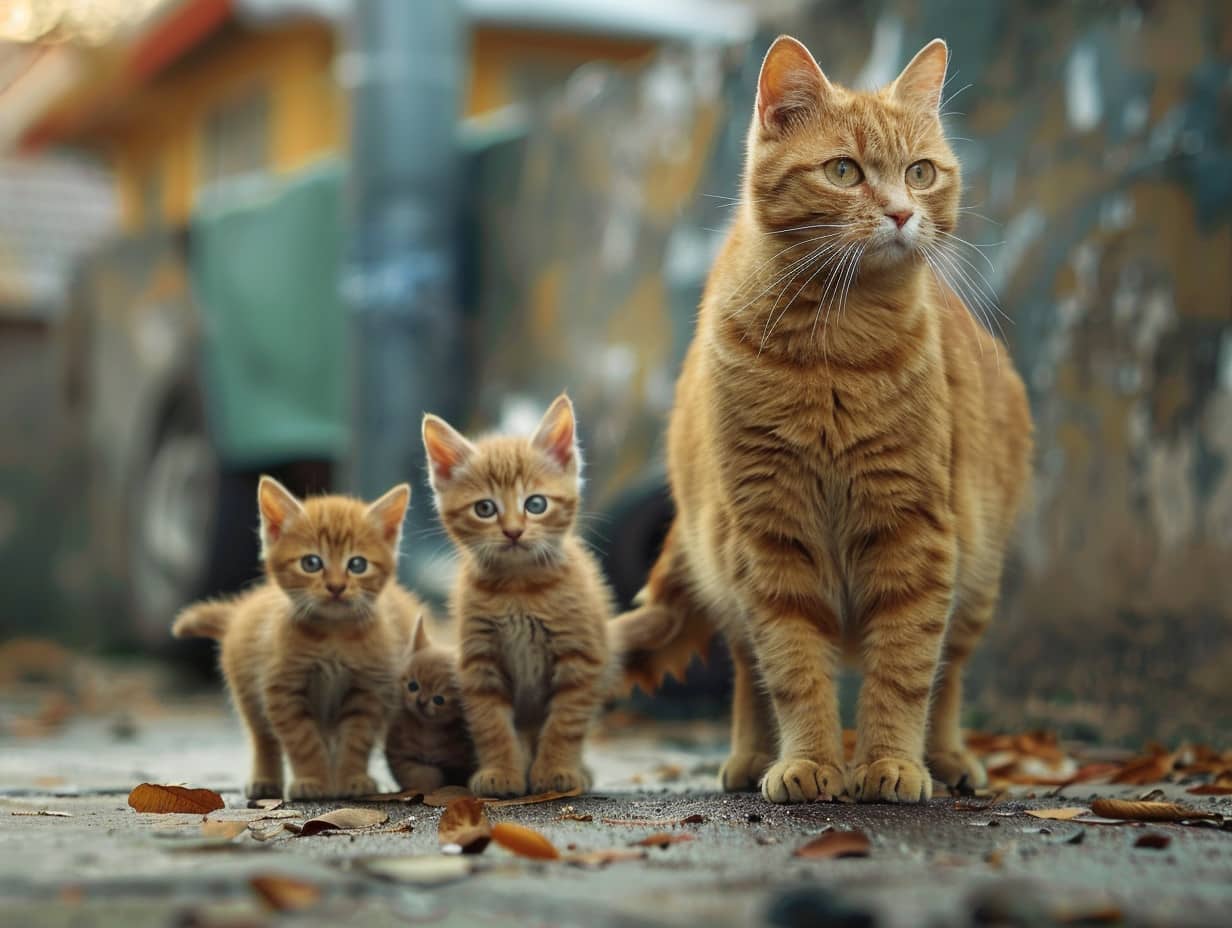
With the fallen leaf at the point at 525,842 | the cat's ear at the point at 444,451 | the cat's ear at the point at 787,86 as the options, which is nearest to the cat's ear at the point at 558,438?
the cat's ear at the point at 444,451

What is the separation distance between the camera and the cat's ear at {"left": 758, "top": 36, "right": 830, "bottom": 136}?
3.21 metres

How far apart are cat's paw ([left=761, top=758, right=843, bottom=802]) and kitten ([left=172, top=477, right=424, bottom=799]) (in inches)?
37.1

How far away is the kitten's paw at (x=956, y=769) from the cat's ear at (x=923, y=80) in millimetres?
1501

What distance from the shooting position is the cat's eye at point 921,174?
3.20m

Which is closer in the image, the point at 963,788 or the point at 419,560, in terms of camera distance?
the point at 963,788

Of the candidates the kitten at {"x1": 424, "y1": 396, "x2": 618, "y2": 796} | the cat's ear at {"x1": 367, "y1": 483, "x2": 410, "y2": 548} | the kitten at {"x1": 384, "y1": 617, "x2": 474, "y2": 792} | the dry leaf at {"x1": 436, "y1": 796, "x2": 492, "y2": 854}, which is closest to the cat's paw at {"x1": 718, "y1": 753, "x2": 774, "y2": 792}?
the kitten at {"x1": 424, "y1": 396, "x2": 618, "y2": 796}

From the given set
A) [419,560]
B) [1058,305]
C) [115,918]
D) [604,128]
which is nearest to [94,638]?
[419,560]

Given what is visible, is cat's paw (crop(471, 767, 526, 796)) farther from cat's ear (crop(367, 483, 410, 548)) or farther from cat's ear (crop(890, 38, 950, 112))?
cat's ear (crop(890, 38, 950, 112))

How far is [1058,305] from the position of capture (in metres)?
4.64

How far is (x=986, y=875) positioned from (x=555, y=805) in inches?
45.0

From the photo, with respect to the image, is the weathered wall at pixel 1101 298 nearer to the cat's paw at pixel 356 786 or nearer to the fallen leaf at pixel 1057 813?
the fallen leaf at pixel 1057 813

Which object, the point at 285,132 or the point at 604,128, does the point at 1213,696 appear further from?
the point at 285,132

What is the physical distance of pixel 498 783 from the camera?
3281 mm

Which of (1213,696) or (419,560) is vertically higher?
(419,560)
